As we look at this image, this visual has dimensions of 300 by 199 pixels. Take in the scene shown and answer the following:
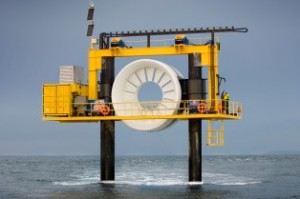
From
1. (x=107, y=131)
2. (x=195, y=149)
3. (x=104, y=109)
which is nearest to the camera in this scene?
(x=195, y=149)

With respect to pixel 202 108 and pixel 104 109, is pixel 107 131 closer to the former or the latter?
pixel 104 109

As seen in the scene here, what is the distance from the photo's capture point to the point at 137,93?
146 ft

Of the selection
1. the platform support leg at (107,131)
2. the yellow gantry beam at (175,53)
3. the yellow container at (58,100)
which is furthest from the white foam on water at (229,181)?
the yellow container at (58,100)

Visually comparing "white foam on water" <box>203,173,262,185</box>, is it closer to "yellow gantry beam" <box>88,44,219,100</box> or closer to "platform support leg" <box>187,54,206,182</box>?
"platform support leg" <box>187,54,206,182</box>

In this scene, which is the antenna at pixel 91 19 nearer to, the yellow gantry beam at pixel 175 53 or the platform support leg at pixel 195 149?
the yellow gantry beam at pixel 175 53

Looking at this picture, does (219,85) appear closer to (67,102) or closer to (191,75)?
(191,75)

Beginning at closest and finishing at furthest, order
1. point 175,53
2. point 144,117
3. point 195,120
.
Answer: point 144,117 < point 195,120 < point 175,53

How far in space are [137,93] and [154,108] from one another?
5.61 ft

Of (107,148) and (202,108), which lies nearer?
(202,108)

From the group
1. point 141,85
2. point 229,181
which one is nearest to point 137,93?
point 141,85

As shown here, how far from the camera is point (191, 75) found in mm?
43375

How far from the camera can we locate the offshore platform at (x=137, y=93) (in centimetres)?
4303

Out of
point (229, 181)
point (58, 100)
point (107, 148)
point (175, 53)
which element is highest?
point (175, 53)

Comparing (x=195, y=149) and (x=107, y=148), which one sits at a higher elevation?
(x=107, y=148)
